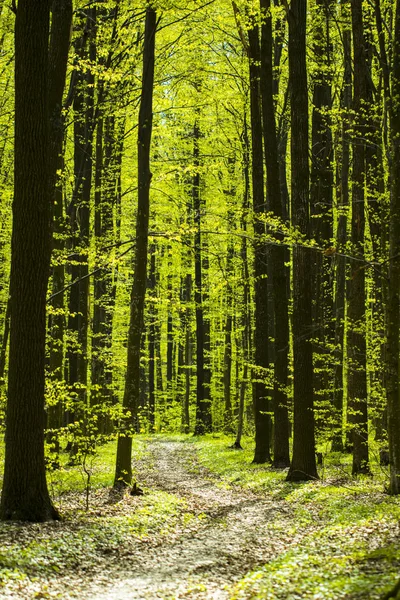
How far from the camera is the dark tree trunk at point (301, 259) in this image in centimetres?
1238

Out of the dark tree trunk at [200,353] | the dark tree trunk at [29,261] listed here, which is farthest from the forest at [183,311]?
the dark tree trunk at [200,353]

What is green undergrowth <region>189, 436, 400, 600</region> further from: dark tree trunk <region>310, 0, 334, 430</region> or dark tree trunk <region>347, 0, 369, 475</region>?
dark tree trunk <region>310, 0, 334, 430</region>

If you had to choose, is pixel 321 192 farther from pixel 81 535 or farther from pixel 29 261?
pixel 81 535

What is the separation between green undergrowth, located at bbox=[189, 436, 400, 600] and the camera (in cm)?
542

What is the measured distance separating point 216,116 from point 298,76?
9.00 m

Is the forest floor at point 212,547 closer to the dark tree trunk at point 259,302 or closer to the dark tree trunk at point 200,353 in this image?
the dark tree trunk at point 259,302

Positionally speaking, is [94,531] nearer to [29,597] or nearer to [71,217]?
[29,597]

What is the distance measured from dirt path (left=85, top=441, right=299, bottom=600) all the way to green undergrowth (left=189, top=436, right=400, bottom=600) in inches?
9.2

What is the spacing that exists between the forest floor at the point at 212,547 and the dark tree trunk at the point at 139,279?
3.13 ft

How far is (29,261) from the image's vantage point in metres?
8.09

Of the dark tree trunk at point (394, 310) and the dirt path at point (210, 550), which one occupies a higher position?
the dark tree trunk at point (394, 310)

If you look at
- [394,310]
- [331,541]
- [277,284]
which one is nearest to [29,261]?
[331,541]

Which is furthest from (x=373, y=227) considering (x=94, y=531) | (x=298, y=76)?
(x=94, y=531)

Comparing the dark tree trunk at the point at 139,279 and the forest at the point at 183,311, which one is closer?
the forest at the point at 183,311
